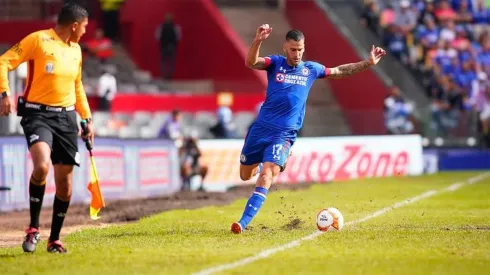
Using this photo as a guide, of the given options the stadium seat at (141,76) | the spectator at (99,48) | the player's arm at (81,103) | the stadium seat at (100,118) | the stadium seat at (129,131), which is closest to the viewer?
the player's arm at (81,103)

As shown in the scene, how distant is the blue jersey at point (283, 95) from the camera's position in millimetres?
14242

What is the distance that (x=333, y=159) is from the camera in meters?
31.0

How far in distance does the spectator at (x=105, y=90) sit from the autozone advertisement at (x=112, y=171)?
5.12 m

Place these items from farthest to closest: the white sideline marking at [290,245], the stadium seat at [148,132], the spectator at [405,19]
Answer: the spectator at [405,19] < the stadium seat at [148,132] < the white sideline marking at [290,245]

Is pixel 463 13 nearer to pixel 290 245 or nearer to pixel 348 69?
pixel 348 69

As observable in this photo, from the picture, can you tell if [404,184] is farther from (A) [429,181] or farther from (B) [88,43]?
(B) [88,43]

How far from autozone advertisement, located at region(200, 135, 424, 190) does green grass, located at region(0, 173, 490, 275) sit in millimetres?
8446

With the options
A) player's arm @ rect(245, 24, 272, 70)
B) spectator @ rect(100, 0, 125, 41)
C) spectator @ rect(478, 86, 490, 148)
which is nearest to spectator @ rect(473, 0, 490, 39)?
spectator @ rect(478, 86, 490, 148)

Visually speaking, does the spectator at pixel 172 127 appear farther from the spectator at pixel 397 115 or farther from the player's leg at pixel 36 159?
the player's leg at pixel 36 159

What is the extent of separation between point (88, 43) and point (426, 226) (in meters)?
20.5

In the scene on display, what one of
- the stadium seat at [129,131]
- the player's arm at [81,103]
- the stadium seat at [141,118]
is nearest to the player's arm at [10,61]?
→ the player's arm at [81,103]

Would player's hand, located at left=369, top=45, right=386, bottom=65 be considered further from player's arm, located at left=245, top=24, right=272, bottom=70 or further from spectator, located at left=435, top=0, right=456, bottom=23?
spectator, located at left=435, top=0, right=456, bottom=23

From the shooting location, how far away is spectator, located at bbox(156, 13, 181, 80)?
118 feet

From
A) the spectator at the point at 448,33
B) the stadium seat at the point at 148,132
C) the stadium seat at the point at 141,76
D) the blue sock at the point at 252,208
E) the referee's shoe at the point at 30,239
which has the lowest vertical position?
the stadium seat at the point at 148,132
